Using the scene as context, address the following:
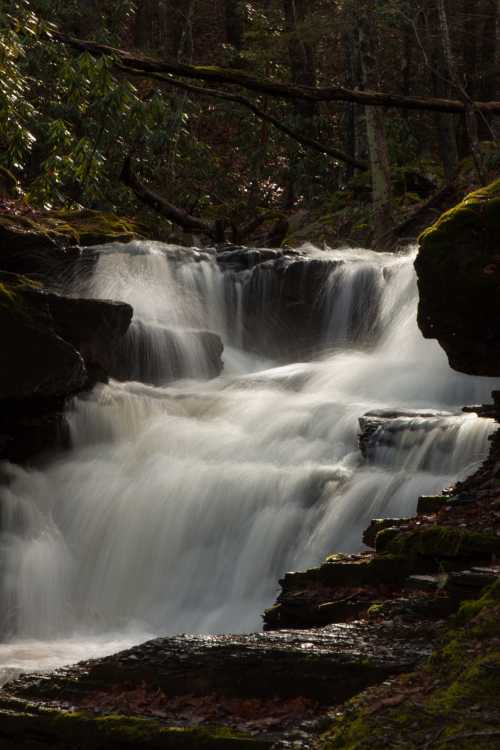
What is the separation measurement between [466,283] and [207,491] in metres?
3.76

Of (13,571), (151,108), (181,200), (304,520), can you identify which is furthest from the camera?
(181,200)

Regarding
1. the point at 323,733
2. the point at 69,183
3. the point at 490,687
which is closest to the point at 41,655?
the point at 323,733

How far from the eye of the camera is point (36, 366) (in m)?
11.2

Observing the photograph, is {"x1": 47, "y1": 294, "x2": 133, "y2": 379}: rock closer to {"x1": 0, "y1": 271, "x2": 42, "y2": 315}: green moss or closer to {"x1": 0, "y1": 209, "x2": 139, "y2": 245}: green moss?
{"x1": 0, "y1": 271, "x2": 42, "y2": 315}: green moss

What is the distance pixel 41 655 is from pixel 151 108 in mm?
9251

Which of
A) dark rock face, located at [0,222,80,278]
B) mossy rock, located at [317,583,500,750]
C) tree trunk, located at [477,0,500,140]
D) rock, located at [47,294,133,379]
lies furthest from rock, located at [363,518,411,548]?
tree trunk, located at [477,0,500,140]

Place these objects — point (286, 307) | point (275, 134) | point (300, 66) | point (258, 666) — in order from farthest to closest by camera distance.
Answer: point (275, 134) < point (300, 66) < point (286, 307) < point (258, 666)

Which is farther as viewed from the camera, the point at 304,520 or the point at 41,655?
the point at 304,520

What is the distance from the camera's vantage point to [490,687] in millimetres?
3783

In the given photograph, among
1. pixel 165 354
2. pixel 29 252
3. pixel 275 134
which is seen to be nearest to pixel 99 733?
pixel 165 354

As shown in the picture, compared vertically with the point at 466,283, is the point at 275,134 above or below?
above

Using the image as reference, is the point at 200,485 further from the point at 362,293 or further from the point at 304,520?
the point at 362,293

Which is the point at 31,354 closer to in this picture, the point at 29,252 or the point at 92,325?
the point at 92,325

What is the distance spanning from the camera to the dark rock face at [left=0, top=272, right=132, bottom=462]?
1116cm
